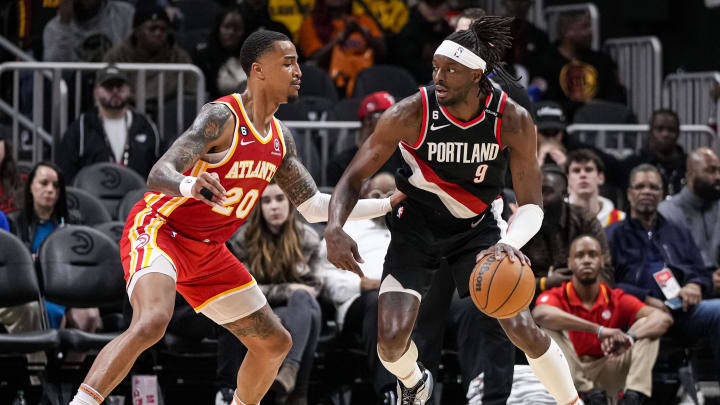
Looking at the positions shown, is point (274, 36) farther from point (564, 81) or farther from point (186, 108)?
point (564, 81)

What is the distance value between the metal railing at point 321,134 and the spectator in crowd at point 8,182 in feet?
7.61

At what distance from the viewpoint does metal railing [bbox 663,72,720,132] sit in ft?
40.3

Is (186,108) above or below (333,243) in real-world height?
above

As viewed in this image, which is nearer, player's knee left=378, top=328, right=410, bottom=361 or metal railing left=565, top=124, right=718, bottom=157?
player's knee left=378, top=328, right=410, bottom=361

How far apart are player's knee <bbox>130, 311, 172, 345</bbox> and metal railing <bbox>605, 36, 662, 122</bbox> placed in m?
8.19

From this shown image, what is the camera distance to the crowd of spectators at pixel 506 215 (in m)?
7.80

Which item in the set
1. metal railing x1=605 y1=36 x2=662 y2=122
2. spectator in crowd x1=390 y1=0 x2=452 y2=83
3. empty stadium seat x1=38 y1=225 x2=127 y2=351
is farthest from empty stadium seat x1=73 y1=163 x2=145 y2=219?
metal railing x1=605 y1=36 x2=662 y2=122

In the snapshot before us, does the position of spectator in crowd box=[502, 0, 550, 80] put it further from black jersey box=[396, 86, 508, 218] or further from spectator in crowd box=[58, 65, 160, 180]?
black jersey box=[396, 86, 508, 218]

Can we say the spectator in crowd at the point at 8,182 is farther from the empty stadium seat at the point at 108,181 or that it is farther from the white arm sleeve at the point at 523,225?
the white arm sleeve at the point at 523,225

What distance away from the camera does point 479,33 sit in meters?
5.96

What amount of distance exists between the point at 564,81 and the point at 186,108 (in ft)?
13.8

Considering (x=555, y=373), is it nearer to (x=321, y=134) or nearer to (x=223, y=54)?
(x=321, y=134)

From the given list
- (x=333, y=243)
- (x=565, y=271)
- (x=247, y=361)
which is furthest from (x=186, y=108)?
(x=333, y=243)

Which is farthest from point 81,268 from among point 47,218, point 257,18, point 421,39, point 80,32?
point 421,39
